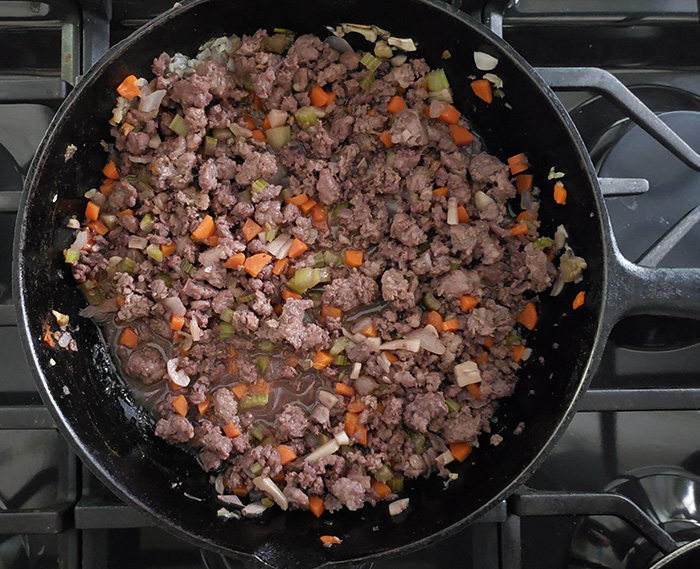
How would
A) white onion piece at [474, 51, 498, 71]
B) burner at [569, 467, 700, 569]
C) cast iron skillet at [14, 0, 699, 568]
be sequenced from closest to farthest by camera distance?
cast iron skillet at [14, 0, 699, 568] → white onion piece at [474, 51, 498, 71] → burner at [569, 467, 700, 569]

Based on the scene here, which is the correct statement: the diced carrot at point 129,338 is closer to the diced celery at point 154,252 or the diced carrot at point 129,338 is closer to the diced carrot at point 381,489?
the diced celery at point 154,252

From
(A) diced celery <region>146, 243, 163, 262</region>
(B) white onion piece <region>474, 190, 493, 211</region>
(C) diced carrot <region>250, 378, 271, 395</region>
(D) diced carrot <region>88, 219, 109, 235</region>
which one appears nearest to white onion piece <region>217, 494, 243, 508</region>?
(C) diced carrot <region>250, 378, 271, 395</region>

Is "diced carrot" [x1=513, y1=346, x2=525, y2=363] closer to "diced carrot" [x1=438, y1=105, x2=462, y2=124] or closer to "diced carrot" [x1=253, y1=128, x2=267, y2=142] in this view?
"diced carrot" [x1=438, y1=105, x2=462, y2=124]

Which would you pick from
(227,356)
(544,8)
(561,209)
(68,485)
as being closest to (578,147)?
(561,209)

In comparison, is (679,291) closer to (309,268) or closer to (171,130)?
(309,268)

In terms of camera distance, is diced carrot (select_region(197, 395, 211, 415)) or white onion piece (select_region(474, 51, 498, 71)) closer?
white onion piece (select_region(474, 51, 498, 71))

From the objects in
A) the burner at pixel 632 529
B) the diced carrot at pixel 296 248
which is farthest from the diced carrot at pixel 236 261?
the burner at pixel 632 529

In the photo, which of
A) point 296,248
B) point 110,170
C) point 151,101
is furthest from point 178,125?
point 296,248
